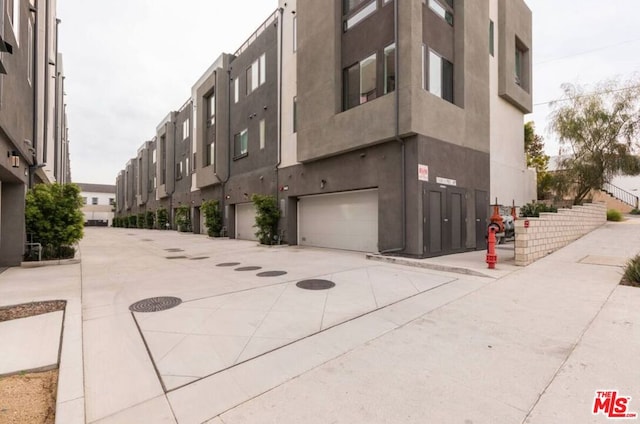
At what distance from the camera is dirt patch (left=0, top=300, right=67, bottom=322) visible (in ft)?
14.0

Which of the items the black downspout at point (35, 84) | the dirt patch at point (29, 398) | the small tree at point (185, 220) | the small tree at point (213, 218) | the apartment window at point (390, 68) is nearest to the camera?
the dirt patch at point (29, 398)

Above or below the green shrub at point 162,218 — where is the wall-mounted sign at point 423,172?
above

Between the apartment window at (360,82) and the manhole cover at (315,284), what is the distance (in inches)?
270

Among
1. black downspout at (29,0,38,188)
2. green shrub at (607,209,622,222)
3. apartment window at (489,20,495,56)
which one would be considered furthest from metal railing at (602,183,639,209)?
black downspout at (29,0,38,188)

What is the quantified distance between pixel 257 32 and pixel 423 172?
14665mm

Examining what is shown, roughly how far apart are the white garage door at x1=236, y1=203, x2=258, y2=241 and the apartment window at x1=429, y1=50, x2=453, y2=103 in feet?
37.1

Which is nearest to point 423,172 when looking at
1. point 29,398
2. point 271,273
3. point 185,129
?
point 271,273

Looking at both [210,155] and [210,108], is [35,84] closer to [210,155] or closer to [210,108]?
[210,155]

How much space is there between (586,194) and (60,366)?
2140cm

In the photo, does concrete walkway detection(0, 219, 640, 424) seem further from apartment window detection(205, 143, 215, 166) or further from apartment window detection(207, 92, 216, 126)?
apartment window detection(207, 92, 216, 126)

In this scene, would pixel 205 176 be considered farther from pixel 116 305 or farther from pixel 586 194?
pixel 586 194

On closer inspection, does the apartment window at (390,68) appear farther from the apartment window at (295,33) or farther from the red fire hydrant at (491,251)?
the apartment window at (295,33)

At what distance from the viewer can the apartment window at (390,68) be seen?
944cm

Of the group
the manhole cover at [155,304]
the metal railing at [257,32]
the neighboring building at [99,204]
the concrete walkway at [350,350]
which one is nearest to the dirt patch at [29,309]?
the concrete walkway at [350,350]
